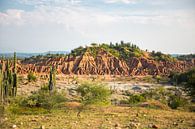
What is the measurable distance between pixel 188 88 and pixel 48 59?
7241 centimetres

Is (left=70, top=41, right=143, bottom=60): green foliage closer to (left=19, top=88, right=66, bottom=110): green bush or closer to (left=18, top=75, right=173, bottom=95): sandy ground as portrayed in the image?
(left=18, top=75, right=173, bottom=95): sandy ground

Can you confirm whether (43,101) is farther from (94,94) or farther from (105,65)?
(105,65)

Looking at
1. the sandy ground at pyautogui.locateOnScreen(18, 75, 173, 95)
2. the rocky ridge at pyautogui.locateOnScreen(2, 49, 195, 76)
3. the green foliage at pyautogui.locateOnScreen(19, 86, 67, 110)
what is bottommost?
the sandy ground at pyautogui.locateOnScreen(18, 75, 173, 95)

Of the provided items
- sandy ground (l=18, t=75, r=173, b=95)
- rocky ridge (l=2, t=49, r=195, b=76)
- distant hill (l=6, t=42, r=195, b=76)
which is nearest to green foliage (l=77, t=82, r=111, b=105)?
sandy ground (l=18, t=75, r=173, b=95)

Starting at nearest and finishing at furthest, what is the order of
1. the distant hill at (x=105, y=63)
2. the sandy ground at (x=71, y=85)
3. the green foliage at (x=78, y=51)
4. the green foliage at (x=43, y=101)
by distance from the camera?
the green foliage at (x=43, y=101) < the sandy ground at (x=71, y=85) < the distant hill at (x=105, y=63) < the green foliage at (x=78, y=51)

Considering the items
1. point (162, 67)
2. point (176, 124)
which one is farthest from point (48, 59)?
point (176, 124)

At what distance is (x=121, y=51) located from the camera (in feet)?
369

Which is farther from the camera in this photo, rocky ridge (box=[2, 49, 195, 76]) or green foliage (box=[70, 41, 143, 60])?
green foliage (box=[70, 41, 143, 60])

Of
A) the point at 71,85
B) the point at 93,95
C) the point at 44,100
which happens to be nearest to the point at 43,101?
the point at 44,100

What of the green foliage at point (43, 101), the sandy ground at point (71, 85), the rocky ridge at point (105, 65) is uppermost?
the rocky ridge at point (105, 65)

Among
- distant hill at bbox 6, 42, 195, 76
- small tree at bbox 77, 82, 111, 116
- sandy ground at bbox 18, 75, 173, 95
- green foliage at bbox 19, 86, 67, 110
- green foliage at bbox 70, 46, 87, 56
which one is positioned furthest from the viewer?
green foliage at bbox 70, 46, 87, 56

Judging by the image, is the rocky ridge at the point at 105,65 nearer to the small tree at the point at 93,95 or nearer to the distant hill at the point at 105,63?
the distant hill at the point at 105,63

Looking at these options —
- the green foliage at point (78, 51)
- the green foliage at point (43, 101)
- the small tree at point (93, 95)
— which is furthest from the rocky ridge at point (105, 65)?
the green foliage at point (43, 101)

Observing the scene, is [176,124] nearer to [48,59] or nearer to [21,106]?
[21,106]
